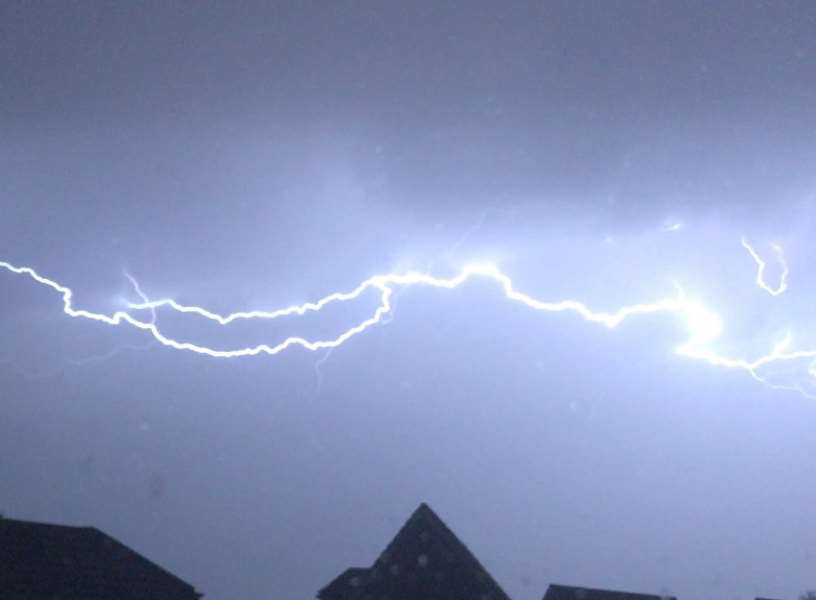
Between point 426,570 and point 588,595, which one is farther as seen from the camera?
point 588,595

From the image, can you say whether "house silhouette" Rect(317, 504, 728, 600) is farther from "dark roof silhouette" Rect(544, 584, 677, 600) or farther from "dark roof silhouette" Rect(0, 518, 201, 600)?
"dark roof silhouette" Rect(544, 584, 677, 600)

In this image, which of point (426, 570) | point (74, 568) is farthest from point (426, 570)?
Answer: point (74, 568)

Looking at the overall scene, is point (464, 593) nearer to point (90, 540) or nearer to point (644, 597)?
point (90, 540)

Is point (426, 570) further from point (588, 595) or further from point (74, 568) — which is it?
point (588, 595)

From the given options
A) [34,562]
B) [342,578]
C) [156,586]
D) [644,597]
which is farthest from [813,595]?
[34,562]

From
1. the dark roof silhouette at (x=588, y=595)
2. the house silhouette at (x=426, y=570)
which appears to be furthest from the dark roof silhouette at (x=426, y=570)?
the dark roof silhouette at (x=588, y=595)

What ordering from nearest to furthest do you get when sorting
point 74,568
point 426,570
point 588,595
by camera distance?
point 426,570, point 74,568, point 588,595

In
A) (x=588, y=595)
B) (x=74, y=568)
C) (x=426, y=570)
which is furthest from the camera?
(x=588, y=595)
